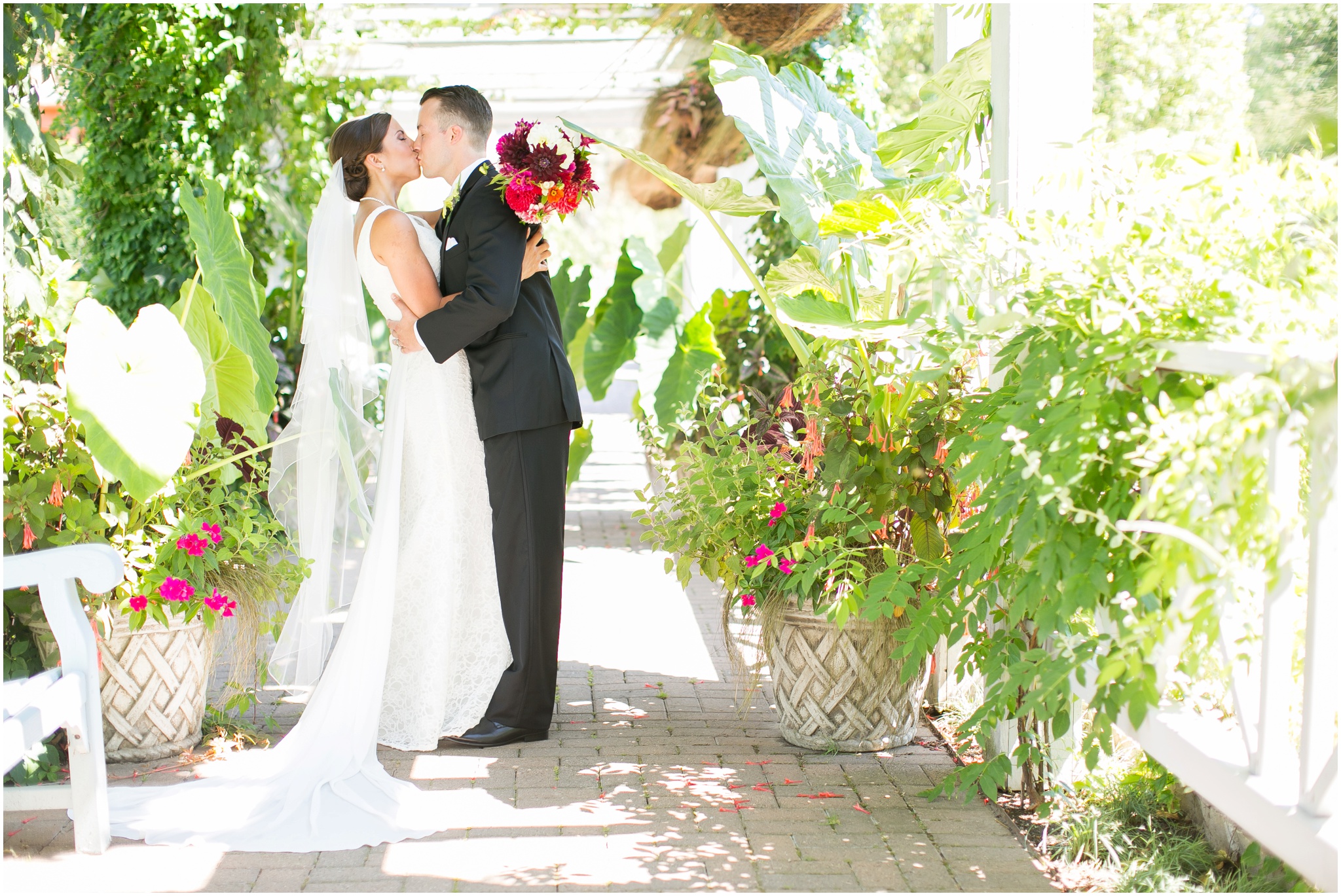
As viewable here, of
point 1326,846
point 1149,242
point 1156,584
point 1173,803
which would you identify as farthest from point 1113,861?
point 1149,242

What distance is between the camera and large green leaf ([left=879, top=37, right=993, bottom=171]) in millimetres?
3002

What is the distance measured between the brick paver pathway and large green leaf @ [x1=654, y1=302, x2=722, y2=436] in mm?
2471

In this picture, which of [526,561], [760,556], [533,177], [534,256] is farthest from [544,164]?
[760,556]

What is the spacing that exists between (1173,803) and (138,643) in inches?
98.9

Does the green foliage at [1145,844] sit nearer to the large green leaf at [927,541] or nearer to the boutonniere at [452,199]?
the large green leaf at [927,541]

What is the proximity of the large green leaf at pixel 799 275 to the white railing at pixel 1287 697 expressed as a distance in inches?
45.9

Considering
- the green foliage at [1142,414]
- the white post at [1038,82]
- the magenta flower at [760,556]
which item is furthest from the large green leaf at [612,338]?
the green foliage at [1142,414]

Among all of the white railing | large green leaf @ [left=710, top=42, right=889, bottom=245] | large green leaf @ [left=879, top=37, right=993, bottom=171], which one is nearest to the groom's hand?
large green leaf @ [left=710, top=42, right=889, bottom=245]

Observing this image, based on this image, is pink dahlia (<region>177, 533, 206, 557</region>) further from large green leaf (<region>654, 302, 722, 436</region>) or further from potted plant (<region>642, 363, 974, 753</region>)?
large green leaf (<region>654, 302, 722, 436</region>)

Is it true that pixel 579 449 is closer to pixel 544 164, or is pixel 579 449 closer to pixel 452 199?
pixel 452 199

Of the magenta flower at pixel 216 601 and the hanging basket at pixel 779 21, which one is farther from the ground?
the hanging basket at pixel 779 21

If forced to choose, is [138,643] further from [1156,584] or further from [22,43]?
[1156,584]

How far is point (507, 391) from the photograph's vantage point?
124 inches

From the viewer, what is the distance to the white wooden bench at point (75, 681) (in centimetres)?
224
